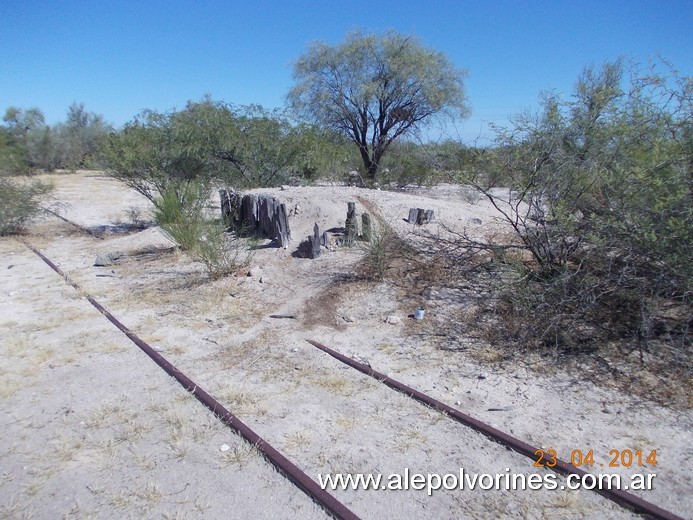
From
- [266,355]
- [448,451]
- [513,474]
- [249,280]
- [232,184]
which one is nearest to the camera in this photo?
[513,474]

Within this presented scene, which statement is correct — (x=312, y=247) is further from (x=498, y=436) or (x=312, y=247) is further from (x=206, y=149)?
(x=206, y=149)

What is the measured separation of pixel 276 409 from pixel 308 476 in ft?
A: 3.41

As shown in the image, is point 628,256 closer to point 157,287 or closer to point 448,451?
point 448,451

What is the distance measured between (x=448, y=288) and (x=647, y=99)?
3.30 meters

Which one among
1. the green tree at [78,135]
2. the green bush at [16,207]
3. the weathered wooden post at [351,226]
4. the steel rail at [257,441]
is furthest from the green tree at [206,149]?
the green tree at [78,135]

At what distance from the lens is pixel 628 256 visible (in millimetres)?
5016

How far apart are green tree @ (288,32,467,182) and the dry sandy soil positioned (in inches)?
565

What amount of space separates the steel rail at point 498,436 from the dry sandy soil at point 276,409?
0.23 feet

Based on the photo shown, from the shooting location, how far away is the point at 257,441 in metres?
3.78

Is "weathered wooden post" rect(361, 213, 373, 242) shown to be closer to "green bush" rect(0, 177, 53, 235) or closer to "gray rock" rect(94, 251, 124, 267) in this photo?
"gray rock" rect(94, 251, 124, 267)

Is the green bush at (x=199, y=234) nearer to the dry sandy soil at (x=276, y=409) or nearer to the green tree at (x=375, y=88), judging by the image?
the dry sandy soil at (x=276, y=409)

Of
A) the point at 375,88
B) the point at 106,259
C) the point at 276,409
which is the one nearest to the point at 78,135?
the point at 375,88

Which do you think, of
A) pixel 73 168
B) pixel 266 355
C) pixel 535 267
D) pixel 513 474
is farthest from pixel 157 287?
pixel 73 168

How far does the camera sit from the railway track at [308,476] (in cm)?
304
